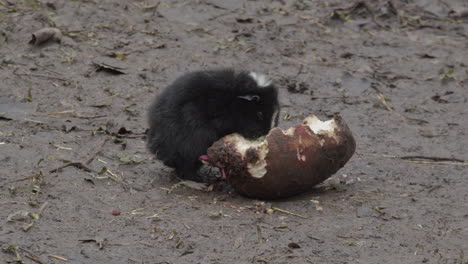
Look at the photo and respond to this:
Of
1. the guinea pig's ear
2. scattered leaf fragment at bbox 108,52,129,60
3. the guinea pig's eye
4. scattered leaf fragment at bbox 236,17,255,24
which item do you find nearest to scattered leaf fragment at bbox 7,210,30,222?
the guinea pig's ear

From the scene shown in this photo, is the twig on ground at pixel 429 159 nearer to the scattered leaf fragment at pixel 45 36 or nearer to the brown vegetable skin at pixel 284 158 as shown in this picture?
the brown vegetable skin at pixel 284 158

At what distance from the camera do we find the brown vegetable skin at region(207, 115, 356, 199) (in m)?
5.93

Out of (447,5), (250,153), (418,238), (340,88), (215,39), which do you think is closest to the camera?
(418,238)

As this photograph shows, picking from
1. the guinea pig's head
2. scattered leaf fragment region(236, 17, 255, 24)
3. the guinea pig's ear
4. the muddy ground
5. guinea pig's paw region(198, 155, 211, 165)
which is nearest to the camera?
the muddy ground

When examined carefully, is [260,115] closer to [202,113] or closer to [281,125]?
[202,113]

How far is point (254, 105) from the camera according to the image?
675 cm

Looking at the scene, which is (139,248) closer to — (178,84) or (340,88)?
(178,84)

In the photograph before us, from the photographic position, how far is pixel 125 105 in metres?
8.48

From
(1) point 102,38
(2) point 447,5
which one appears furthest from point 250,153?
(2) point 447,5

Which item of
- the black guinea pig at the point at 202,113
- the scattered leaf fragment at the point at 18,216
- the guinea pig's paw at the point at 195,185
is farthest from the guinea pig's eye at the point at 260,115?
the scattered leaf fragment at the point at 18,216

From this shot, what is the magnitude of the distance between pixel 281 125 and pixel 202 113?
2.03 meters

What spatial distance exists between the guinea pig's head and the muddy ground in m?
0.67

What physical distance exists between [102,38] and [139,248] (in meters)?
5.14

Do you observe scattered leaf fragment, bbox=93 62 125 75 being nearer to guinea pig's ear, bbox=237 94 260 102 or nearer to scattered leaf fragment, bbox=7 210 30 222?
guinea pig's ear, bbox=237 94 260 102
